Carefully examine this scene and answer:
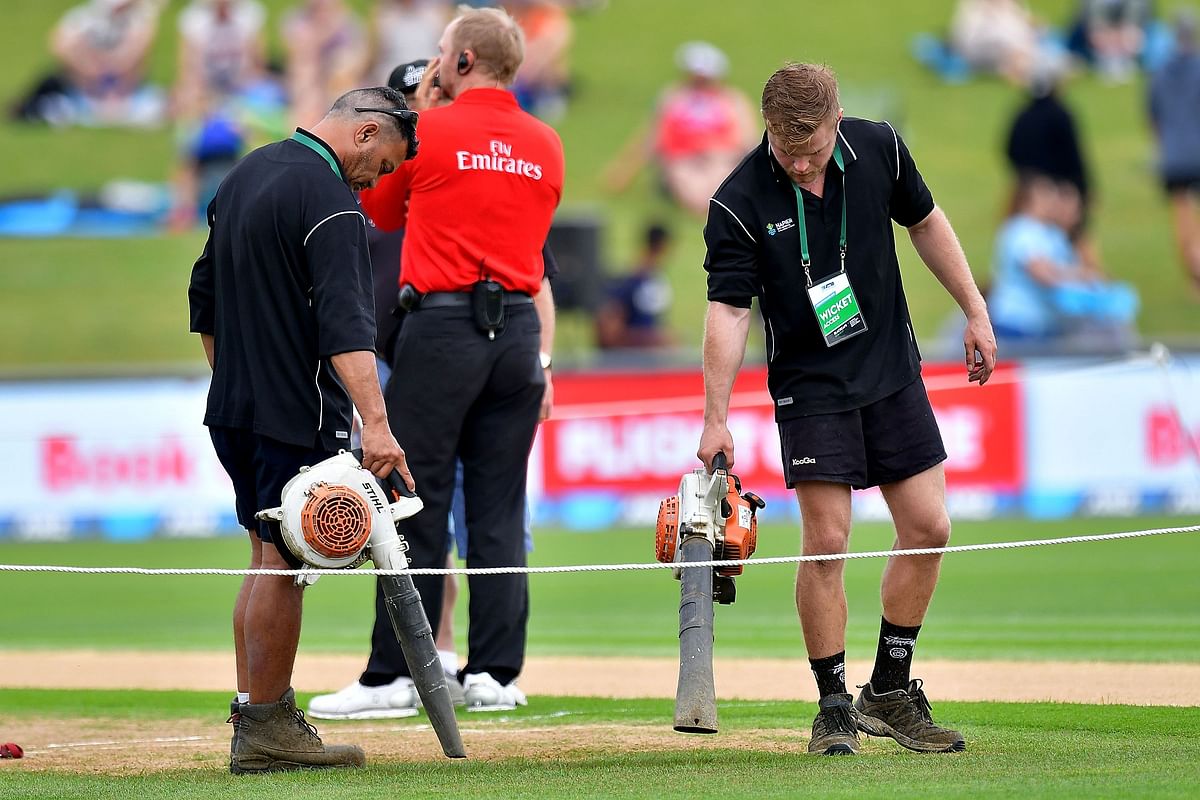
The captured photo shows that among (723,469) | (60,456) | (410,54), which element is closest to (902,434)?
(723,469)

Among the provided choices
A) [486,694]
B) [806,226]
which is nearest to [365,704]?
[486,694]

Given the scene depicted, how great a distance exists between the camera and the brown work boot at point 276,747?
6191mm

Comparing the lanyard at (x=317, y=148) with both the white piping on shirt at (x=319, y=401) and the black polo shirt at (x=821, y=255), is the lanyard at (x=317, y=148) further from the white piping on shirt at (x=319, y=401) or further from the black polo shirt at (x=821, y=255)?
the black polo shirt at (x=821, y=255)

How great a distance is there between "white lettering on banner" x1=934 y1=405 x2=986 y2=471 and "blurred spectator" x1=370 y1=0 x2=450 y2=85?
10.4 m

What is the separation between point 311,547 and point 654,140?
19477mm

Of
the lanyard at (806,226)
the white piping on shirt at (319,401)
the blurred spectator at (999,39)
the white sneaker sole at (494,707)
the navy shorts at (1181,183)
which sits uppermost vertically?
the blurred spectator at (999,39)

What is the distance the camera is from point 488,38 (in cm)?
773

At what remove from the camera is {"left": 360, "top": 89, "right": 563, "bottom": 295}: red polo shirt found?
24.8 ft

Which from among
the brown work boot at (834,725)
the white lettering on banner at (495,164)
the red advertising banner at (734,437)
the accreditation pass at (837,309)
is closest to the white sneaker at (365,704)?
the brown work boot at (834,725)

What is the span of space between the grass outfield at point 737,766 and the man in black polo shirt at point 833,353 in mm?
389

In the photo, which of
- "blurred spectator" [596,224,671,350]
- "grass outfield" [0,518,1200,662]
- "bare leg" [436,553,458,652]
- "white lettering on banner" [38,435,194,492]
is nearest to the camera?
"bare leg" [436,553,458,652]

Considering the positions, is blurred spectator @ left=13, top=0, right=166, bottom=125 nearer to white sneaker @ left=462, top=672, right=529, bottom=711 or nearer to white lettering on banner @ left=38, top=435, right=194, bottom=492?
white lettering on banner @ left=38, top=435, right=194, bottom=492

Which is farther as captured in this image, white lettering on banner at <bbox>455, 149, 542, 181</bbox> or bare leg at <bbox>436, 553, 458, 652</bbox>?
bare leg at <bbox>436, 553, 458, 652</bbox>

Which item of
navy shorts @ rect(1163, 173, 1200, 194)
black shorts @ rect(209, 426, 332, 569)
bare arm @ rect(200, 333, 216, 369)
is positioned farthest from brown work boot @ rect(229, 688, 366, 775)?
A: navy shorts @ rect(1163, 173, 1200, 194)
